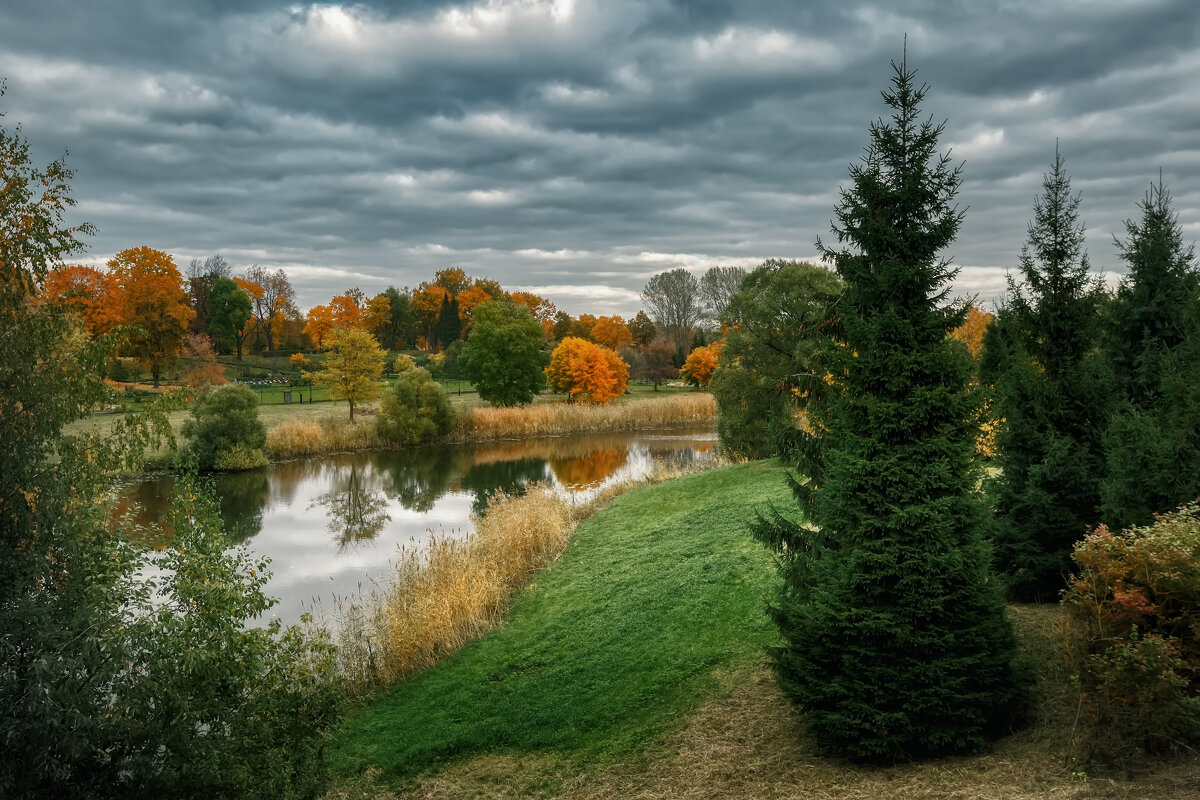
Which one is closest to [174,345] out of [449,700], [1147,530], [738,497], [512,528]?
[512,528]

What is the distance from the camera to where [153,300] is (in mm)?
41531

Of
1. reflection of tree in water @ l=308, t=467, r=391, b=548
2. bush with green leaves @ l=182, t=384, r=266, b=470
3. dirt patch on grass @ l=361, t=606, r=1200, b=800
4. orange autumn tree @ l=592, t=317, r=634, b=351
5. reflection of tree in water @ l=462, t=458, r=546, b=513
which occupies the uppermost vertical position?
orange autumn tree @ l=592, t=317, r=634, b=351

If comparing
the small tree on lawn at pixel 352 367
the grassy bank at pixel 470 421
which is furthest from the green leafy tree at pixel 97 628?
the small tree on lawn at pixel 352 367

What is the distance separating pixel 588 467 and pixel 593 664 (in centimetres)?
2231

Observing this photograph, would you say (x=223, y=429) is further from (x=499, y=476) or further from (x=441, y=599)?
(x=441, y=599)

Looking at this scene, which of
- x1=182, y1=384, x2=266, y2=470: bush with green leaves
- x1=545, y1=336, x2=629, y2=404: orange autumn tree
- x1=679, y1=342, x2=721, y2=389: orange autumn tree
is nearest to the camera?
x1=182, y1=384, x2=266, y2=470: bush with green leaves

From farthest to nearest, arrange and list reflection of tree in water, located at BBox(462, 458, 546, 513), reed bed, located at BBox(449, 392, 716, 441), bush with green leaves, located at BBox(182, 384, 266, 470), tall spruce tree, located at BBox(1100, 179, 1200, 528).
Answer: reed bed, located at BBox(449, 392, 716, 441) → bush with green leaves, located at BBox(182, 384, 266, 470) → reflection of tree in water, located at BBox(462, 458, 546, 513) → tall spruce tree, located at BBox(1100, 179, 1200, 528)

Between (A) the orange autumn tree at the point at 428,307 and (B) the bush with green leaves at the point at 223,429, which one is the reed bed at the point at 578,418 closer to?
(B) the bush with green leaves at the point at 223,429

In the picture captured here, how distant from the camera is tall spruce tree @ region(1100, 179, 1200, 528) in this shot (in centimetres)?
723

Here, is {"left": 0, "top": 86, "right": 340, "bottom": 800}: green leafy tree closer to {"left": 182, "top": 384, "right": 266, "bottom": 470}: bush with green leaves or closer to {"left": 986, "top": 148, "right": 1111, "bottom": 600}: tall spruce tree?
{"left": 986, "top": 148, "right": 1111, "bottom": 600}: tall spruce tree

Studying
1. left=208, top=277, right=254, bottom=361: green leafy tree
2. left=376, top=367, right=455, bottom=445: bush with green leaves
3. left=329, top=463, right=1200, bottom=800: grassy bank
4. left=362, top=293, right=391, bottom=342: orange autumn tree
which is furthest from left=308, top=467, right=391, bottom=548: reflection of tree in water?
left=362, top=293, right=391, bottom=342: orange autumn tree

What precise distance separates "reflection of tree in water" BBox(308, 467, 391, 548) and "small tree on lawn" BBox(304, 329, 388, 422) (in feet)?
33.0

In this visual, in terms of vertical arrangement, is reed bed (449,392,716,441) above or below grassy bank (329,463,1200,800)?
above

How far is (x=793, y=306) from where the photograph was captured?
23.8 meters
